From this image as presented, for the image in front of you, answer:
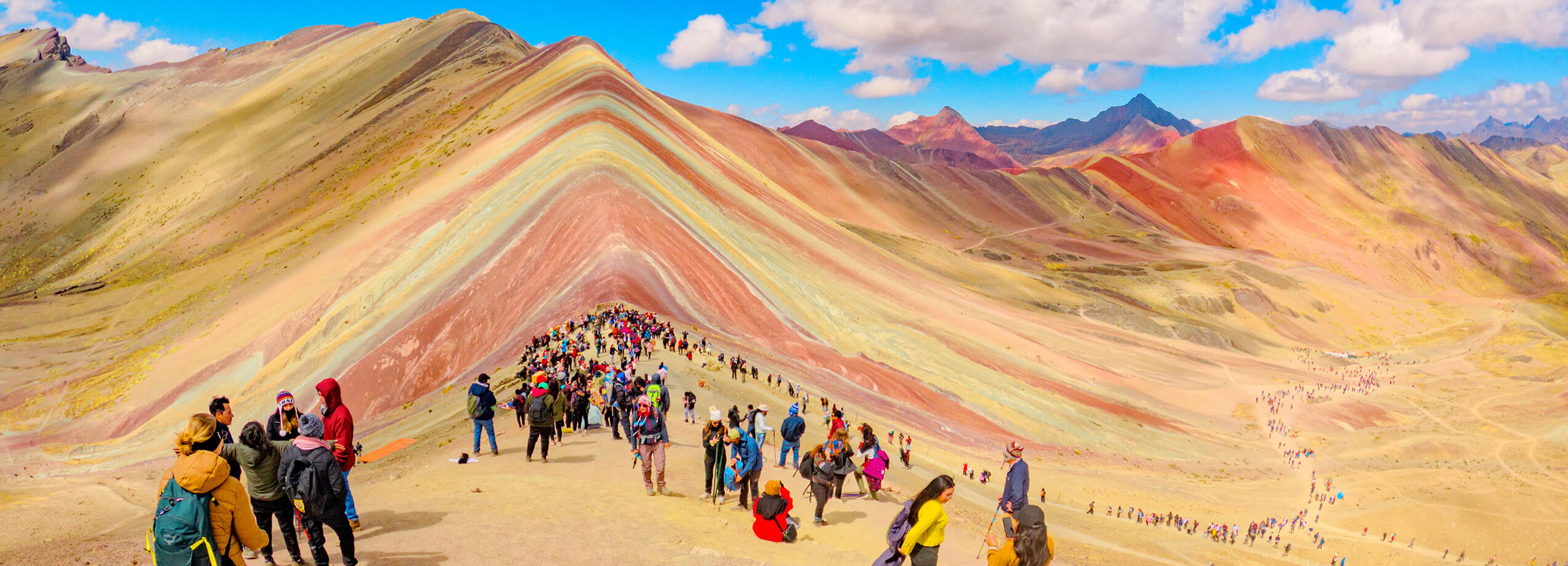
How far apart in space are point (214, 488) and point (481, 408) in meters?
8.76

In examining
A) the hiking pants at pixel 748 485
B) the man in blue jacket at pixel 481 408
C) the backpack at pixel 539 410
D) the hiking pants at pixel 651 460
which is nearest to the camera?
the hiking pants at pixel 748 485

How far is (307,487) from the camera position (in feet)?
26.3

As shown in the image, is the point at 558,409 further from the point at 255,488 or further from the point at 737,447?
the point at 255,488

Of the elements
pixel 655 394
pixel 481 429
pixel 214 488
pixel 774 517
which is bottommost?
pixel 774 517

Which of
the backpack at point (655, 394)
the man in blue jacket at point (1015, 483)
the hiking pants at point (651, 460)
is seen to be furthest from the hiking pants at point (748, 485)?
the man in blue jacket at point (1015, 483)

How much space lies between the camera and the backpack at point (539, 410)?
14.6 m

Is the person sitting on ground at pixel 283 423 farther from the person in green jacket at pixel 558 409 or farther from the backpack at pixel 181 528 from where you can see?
the person in green jacket at pixel 558 409

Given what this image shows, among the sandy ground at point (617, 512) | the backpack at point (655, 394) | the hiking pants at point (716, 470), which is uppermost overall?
the backpack at point (655, 394)

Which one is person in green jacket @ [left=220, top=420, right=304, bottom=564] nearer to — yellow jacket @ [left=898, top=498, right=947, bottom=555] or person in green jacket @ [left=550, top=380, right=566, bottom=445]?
yellow jacket @ [left=898, top=498, right=947, bottom=555]

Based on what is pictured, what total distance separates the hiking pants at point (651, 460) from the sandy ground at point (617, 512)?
30 cm

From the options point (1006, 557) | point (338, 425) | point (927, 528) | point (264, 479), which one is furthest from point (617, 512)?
point (1006, 557)

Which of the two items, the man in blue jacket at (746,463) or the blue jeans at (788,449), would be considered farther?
the blue jeans at (788,449)

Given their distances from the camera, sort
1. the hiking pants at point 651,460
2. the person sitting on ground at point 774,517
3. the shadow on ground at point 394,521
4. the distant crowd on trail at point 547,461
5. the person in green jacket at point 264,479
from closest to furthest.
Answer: the distant crowd on trail at point 547,461 → the person in green jacket at point 264,479 → the shadow on ground at point 394,521 → the person sitting on ground at point 774,517 → the hiking pants at point 651,460

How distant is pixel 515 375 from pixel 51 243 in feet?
270
